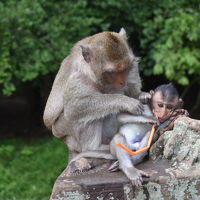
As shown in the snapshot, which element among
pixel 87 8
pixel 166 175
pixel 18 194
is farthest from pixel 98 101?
pixel 87 8

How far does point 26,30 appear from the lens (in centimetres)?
923

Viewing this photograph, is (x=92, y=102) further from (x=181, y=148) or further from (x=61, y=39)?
(x=61, y=39)

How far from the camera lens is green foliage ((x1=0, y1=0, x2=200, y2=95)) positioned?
29.3 feet

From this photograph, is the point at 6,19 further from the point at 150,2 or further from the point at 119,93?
the point at 119,93

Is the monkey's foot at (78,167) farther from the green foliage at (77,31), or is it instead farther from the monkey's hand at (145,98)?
the green foliage at (77,31)

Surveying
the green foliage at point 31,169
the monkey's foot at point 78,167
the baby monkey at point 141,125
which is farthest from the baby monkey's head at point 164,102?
the green foliage at point 31,169

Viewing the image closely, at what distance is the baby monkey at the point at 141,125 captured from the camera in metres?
4.26

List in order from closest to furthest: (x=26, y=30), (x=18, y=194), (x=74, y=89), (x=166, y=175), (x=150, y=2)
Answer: (x=166, y=175)
(x=74, y=89)
(x=18, y=194)
(x=26, y=30)
(x=150, y=2)

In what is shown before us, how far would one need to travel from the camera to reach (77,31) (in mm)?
9750

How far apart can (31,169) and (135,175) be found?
5.98 metres

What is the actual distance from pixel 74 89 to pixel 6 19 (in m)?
4.50

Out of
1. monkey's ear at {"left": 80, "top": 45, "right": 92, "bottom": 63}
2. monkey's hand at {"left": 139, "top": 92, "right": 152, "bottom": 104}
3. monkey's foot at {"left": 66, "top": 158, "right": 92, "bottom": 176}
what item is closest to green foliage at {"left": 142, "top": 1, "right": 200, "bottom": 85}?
monkey's hand at {"left": 139, "top": 92, "right": 152, "bottom": 104}

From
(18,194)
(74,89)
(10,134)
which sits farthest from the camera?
(10,134)

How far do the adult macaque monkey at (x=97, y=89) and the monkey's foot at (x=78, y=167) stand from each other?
0.07 feet
